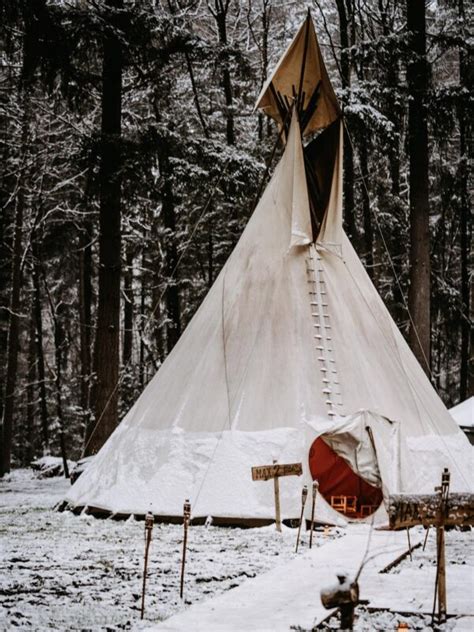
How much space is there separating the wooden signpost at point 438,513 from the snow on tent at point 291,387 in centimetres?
467

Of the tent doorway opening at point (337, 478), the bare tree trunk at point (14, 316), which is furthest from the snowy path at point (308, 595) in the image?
the bare tree trunk at point (14, 316)

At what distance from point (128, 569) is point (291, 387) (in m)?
4.71

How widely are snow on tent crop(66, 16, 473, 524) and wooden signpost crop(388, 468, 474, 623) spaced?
4674 millimetres

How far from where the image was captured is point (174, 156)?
1559 centimetres

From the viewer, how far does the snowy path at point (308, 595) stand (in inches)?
203

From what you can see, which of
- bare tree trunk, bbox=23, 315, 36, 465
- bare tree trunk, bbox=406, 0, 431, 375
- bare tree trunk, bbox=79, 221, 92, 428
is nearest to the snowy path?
bare tree trunk, bbox=406, 0, 431, 375

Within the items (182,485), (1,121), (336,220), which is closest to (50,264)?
(1,121)

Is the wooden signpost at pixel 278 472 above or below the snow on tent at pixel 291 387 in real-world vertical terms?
below

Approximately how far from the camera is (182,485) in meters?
10.7

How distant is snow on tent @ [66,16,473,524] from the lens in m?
10.6

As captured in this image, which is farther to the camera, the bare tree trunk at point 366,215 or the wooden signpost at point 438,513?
the bare tree trunk at point 366,215

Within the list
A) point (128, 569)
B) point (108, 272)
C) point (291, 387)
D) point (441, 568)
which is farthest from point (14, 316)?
point (441, 568)

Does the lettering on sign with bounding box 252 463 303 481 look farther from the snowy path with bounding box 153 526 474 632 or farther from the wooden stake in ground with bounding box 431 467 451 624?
the wooden stake in ground with bounding box 431 467 451 624

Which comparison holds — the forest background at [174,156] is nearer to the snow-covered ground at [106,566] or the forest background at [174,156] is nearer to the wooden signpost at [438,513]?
the snow-covered ground at [106,566]
